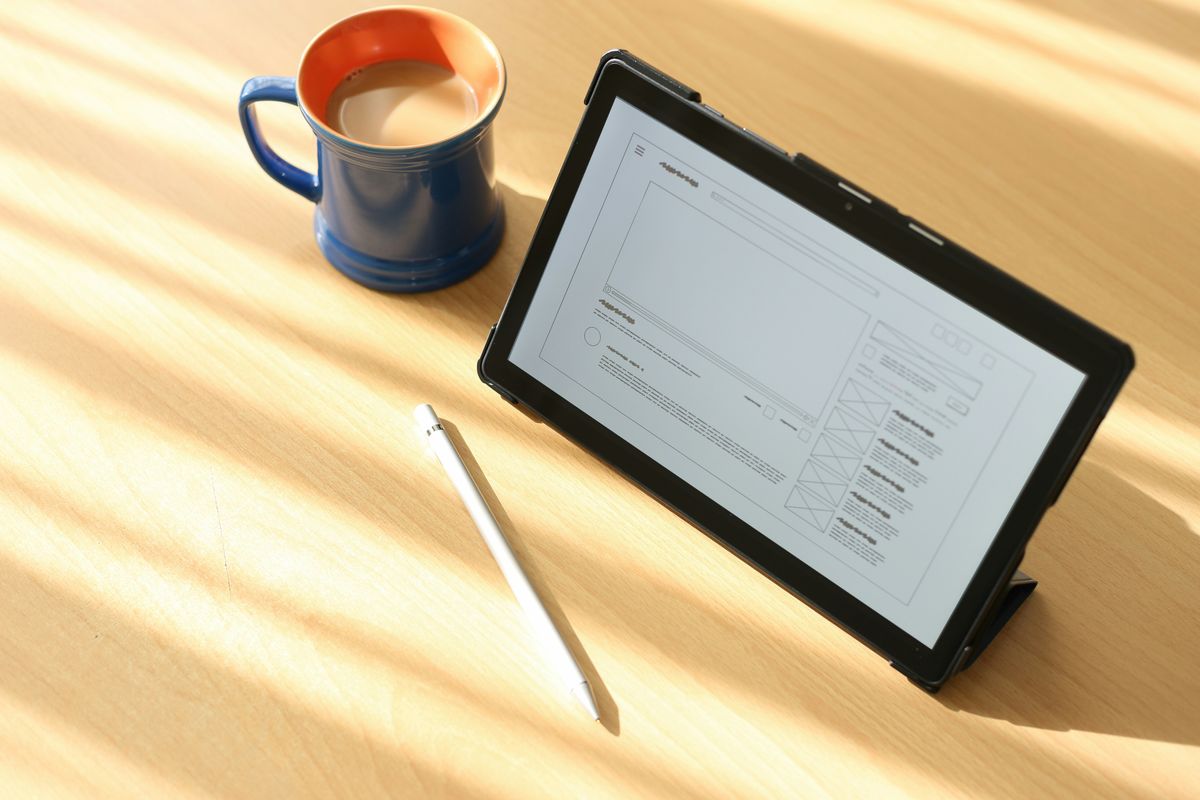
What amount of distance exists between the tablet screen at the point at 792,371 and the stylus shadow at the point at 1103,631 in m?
0.08

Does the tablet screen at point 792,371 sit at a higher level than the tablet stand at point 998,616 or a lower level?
higher

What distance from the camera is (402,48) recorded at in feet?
2.93

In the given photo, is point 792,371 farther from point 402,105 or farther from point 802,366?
point 402,105

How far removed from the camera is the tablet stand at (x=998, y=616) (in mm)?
731

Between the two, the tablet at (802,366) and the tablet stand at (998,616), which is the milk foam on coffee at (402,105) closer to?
the tablet at (802,366)

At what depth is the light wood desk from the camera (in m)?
0.73

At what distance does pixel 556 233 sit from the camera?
0.81m

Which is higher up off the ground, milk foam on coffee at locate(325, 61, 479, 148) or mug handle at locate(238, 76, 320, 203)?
milk foam on coffee at locate(325, 61, 479, 148)

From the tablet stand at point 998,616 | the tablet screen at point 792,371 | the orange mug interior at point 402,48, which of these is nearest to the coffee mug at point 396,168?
the orange mug interior at point 402,48

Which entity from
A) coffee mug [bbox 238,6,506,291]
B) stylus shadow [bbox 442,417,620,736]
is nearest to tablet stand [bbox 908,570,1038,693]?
stylus shadow [bbox 442,417,620,736]

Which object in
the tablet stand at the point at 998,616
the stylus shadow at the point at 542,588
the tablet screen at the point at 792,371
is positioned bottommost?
the stylus shadow at the point at 542,588

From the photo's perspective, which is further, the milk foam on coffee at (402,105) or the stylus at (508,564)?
the milk foam on coffee at (402,105)

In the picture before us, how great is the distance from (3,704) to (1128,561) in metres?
0.71

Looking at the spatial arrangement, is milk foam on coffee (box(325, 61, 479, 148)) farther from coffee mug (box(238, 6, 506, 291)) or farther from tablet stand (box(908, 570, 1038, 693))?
tablet stand (box(908, 570, 1038, 693))
